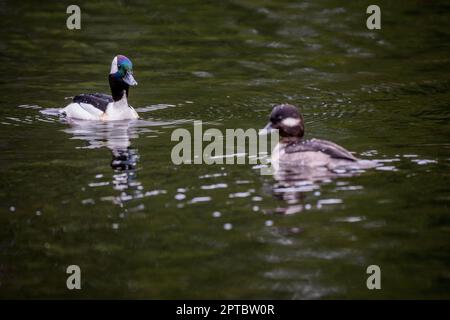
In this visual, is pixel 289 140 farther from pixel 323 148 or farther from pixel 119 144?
pixel 119 144

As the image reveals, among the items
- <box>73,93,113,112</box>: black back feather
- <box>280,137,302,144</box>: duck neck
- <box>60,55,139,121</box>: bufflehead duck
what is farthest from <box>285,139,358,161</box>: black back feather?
<box>73,93,113,112</box>: black back feather

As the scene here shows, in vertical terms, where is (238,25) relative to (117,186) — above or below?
above

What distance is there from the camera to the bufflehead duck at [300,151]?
→ 12.4 metres

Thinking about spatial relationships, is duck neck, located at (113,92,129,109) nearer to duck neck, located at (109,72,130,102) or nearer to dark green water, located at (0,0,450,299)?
duck neck, located at (109,72,130,102)

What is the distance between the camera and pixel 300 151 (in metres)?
12.7

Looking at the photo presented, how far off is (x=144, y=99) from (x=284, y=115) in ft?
19.9

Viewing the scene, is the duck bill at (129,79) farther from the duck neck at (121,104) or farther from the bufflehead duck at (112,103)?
the duck neck at (121,104)

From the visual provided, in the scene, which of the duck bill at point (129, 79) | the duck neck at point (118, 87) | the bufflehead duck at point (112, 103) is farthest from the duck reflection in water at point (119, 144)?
the duck bill at point (129, 79)

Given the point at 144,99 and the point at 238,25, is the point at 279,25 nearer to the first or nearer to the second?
the point at 238,25

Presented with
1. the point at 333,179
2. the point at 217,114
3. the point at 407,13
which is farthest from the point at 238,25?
the point at 333,179

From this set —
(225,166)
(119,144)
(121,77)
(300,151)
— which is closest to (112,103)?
(121,77)

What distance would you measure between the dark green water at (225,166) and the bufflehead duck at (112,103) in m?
0.43

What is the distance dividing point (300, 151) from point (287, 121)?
1.02 metres

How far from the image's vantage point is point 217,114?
1711 cm
